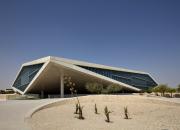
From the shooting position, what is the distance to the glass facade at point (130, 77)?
175 feet

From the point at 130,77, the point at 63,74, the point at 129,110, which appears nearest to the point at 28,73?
the point at 63,74

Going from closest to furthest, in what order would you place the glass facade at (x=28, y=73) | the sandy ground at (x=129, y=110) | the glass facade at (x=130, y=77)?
the sandy ground at (x=129, y=110)
the glass facade at (x=28, y=73)
the glass facade at (x=130, y=77)

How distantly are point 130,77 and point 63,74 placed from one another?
27364 mm

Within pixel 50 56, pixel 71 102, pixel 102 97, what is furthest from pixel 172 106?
pixel 50 56

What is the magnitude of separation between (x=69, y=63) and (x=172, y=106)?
2172 cm

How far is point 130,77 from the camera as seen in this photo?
216 ft

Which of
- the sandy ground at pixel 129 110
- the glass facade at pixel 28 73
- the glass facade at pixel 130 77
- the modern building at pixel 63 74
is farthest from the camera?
the glass facade at pixel 130 77

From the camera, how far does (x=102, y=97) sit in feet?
93.4

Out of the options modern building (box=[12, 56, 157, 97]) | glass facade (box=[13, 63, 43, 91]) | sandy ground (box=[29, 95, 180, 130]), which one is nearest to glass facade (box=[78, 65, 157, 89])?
modern building (box=[12, 56, 157, 97])

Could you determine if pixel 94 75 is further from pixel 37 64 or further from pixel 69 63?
pixel 37 64

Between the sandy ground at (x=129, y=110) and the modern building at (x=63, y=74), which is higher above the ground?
the modern building at (x=63, y=74)

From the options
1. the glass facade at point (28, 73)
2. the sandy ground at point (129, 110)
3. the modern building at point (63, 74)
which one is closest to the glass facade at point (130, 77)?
the modern building at point (63, 74)

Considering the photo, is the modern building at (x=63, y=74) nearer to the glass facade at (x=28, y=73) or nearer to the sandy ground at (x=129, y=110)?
the glass facade at (x=28, y=73)

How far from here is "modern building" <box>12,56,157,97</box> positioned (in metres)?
41.7
